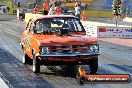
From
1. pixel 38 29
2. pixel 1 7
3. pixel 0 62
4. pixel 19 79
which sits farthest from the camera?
pixel 1 7

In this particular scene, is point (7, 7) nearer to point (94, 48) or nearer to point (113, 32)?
point (113, 32)

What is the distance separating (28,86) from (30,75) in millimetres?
1515

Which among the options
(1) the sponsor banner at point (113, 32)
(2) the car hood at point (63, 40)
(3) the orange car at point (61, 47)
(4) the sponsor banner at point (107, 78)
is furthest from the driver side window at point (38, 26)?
(1) the sponsor banner at point (113, 32)

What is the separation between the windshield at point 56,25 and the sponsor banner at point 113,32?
1207 cm

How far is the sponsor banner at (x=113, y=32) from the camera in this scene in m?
23.4

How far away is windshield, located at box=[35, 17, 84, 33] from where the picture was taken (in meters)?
11.1

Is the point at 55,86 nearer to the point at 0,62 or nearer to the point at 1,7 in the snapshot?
the point at 0,62

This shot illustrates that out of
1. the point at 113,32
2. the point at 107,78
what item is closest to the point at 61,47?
the point at 107,78

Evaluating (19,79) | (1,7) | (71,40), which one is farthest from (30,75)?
(1,7)

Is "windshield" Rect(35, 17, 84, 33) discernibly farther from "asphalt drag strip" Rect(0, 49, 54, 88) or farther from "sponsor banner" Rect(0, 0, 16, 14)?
"sponsor banner" Rect(0, 0, 16, 14)

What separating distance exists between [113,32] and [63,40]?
14.1 meters

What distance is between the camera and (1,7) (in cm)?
5825

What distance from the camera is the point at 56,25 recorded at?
11273mm

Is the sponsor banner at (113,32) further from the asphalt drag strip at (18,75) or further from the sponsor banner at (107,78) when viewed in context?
the sponsor banner at (107,78)
